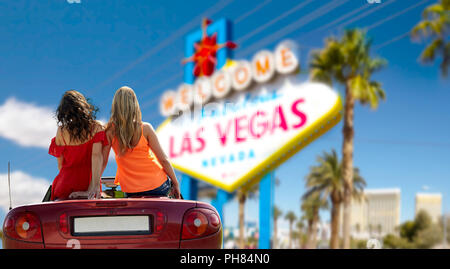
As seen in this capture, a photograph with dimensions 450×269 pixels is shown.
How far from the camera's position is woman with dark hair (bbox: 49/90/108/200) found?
10.8 ft

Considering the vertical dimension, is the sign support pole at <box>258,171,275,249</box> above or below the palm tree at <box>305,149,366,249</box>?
below

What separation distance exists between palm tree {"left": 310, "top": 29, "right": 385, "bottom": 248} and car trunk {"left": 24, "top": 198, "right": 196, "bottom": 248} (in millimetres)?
25270

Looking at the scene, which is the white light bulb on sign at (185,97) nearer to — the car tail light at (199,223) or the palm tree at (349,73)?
the palm tree at (349,73)

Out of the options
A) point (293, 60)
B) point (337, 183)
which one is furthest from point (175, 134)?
point (337, 183)

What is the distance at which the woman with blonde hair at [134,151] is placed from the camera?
3375 mm

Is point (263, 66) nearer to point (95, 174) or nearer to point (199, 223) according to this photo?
point (95, 174)

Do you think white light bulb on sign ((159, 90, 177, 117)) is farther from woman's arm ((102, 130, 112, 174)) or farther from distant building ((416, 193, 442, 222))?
distant building ((416, 193, 442, 222))

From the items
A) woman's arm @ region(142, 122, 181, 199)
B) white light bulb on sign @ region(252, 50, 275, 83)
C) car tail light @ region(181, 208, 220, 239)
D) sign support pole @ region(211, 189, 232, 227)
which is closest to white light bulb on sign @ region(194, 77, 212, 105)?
white light bulb on sign @ region(252, 50, 275, 83)

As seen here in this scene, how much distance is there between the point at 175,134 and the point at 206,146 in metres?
2.49

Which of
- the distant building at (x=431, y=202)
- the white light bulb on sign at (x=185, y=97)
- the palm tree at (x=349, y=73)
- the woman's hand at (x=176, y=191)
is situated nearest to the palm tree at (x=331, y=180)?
the palm tree at (x=349, y=73)

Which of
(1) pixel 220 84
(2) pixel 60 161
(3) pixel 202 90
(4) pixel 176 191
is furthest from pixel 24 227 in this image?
(3) pixel 202 90

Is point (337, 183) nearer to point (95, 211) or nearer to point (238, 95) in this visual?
point (238, 95)

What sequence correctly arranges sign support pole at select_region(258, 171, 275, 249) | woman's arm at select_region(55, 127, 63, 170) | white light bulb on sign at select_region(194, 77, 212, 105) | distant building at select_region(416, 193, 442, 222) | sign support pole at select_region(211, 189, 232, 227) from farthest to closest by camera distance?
distant building at select_region(416, 193, 442, 222), white light bulb on sign at select_region(194, 77, 212, 105), sign support pole at select_region(211, 189, 232, 227), sign support pole at select_region(258, 171, 275, 249), woman's arm at select_region(55, 127, 63, 170)
